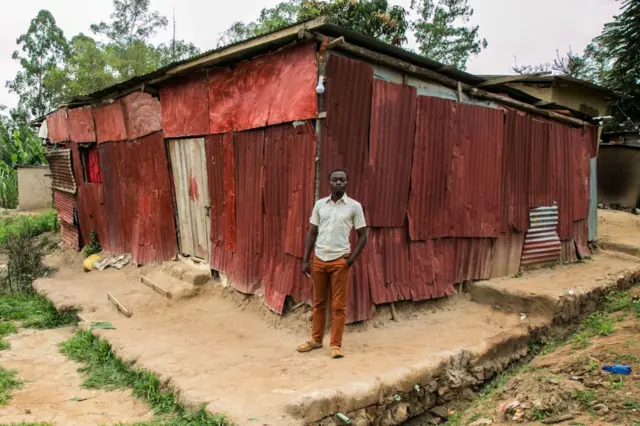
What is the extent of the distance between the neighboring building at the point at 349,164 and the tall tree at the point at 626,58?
10.8m

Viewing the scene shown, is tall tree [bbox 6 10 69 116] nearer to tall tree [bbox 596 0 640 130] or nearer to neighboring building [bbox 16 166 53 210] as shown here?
neighboring building [bbox 16 166 53 210]

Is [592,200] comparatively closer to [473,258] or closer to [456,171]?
[473,258]

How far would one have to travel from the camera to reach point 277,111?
17.2 feet

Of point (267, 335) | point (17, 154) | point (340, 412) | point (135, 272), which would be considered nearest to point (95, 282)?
point (135, 272)

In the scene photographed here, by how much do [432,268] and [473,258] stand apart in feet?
3.11

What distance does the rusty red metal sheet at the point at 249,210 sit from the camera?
5691 mm

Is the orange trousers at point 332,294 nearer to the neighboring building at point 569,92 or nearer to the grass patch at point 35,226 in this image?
the neighboring building at point 569,92

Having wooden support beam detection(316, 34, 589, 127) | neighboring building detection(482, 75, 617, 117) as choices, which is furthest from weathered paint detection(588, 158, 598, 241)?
neighboring building detection(482, 75, 617, 117)

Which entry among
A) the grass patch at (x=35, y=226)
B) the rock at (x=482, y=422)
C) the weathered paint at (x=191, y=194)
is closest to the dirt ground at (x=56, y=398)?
the weathered paint at (x=191, y=194)

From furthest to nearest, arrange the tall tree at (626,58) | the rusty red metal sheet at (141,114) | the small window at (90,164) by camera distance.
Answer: the tall tree at (626,58) < the small window at (90,164) < the rusty red metal sheet at (141,114)

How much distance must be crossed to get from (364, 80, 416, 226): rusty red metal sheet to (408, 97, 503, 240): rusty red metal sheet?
15 cm

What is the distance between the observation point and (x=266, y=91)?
5.39 metres

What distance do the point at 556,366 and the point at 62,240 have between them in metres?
11.7

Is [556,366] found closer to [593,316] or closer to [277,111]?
[593,316]
